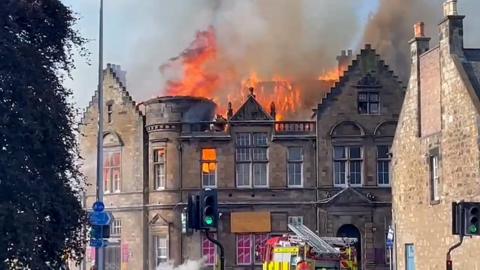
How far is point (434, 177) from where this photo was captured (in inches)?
1496

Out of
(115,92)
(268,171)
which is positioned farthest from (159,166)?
(268,171)

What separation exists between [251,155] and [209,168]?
2.54 metres

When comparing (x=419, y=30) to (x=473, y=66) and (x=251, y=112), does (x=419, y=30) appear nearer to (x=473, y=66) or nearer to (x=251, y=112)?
(x=473, y=66)

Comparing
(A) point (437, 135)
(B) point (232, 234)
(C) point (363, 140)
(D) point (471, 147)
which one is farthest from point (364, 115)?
(D) point (471, 147)

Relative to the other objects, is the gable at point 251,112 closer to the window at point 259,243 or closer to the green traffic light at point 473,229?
the window at point 259,243

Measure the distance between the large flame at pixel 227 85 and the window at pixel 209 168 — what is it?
5.68 m

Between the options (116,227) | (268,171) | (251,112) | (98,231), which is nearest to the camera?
(98,231)

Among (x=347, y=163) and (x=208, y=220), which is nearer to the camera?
(x=208, y=220)

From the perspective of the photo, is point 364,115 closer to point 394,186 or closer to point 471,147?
point 394,186

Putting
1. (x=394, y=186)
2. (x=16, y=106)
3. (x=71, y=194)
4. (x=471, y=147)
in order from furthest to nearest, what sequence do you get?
(x=394, y=186)
(x=471, y=147)
(x=71, y=194)
(x=16, y=106)

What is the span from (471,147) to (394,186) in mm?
9167

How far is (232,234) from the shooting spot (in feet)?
185

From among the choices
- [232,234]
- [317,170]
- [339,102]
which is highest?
[339,102]

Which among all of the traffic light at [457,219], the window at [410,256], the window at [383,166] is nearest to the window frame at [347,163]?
the window at [383,166]
